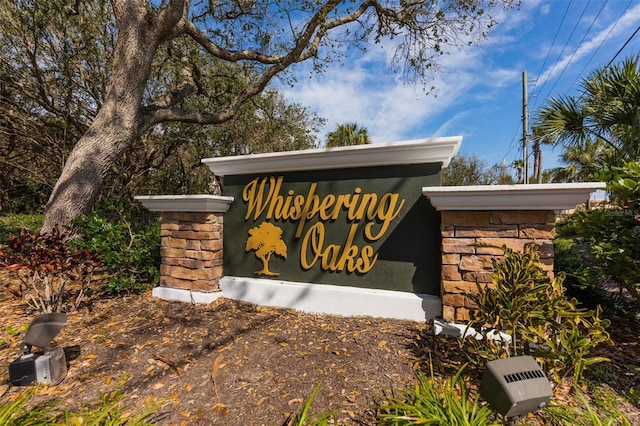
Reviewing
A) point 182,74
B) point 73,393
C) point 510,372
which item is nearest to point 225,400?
point 73,393

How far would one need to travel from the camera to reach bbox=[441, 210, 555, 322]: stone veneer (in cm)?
296

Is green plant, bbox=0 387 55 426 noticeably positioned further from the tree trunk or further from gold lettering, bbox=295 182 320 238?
the tree trunk

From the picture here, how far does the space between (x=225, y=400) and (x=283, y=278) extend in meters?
2.09

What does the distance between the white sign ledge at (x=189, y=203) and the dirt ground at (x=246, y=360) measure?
1465 millimetres

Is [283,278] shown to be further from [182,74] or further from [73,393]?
[182,74]

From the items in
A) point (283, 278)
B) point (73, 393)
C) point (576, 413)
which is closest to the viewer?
point (576, 413)

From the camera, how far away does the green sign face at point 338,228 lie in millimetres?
3654

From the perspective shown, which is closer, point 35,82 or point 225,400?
point 225,400

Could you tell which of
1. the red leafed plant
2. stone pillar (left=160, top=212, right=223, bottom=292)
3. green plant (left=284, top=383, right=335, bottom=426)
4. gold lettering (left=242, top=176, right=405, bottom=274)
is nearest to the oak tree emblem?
gold lettering (left=242, top=176, right=405, bottom=274)

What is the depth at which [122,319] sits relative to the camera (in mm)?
3809

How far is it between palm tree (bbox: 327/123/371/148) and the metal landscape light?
16.7m

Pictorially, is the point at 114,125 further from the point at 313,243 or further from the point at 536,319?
the point at 536,319

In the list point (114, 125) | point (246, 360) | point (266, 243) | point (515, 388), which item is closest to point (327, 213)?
point (266, 243)

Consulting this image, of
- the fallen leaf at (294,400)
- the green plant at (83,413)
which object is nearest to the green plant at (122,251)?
the green plant at (83,413)
